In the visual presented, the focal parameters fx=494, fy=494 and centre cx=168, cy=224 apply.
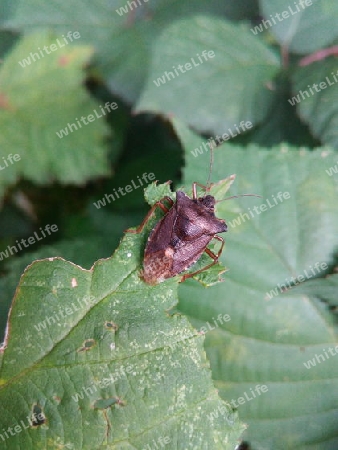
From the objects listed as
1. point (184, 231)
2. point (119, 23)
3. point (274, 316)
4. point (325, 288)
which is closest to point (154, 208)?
point (184, 231)

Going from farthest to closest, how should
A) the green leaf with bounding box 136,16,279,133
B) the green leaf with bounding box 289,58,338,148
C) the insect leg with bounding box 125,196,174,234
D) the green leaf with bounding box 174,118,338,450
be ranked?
the green leaf with bounding box 136,16,279,133 < the green leaf with bounding box 289,58,338,148 < the green leaf with bounding box 174,118,338,450 < the insect leg with bounding box 125,196,174,234

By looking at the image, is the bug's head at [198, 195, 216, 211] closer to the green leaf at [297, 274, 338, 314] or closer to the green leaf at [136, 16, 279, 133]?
the green leaf at [297, 274, 338, 314]

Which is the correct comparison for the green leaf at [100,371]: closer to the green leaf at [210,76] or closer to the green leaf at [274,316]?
the green leaf at [274,316]

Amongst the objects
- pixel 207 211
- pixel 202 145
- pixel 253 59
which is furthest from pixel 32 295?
pixel 253 59

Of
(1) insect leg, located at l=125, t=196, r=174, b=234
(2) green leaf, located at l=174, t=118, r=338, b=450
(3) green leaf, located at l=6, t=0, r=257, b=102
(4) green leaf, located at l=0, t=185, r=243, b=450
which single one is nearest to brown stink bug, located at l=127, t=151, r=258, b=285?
(1) insect leg, located at l=125, t=196, r=174, b=234

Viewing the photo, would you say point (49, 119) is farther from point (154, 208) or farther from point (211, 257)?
point (211, 257)

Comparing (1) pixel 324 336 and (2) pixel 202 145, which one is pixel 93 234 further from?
(1) pixel 324 336
